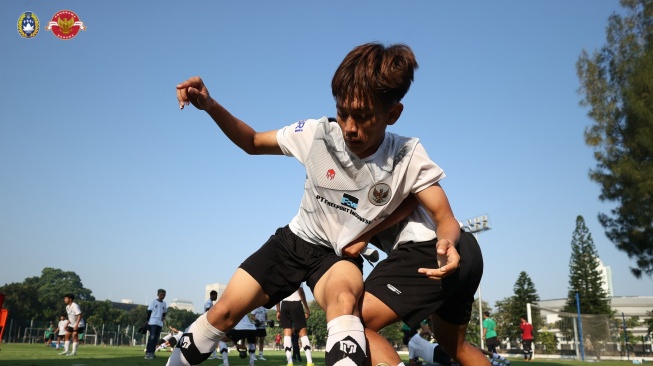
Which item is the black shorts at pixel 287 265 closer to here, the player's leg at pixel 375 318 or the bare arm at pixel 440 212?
the player's leg at pixel 375 318

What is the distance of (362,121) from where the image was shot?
3061 mm

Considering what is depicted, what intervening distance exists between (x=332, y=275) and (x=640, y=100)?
25.0 metres

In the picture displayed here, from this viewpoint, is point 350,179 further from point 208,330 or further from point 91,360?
point 91,360

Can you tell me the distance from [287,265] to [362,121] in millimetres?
1114

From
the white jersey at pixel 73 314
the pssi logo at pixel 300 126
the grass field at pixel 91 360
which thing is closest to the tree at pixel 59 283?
the white jersey at pixel 73 314

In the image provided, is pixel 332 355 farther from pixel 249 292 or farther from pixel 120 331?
pixel 120 331

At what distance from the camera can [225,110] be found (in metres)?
3.61

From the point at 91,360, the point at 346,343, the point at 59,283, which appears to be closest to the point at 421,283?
the point at 346,343

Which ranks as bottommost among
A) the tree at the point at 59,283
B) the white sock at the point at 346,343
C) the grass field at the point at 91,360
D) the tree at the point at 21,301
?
the grass field at the point at 91,360

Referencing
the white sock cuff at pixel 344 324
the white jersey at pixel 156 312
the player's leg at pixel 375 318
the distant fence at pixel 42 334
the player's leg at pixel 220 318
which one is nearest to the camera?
the white sock cuff at pixel 344 324

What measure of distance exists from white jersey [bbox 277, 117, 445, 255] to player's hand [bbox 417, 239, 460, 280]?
470 millimetres

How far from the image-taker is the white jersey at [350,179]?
3.29 meters

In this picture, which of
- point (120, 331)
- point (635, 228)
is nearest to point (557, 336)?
point (635, 228)

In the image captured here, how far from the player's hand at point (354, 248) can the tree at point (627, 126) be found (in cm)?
2400
